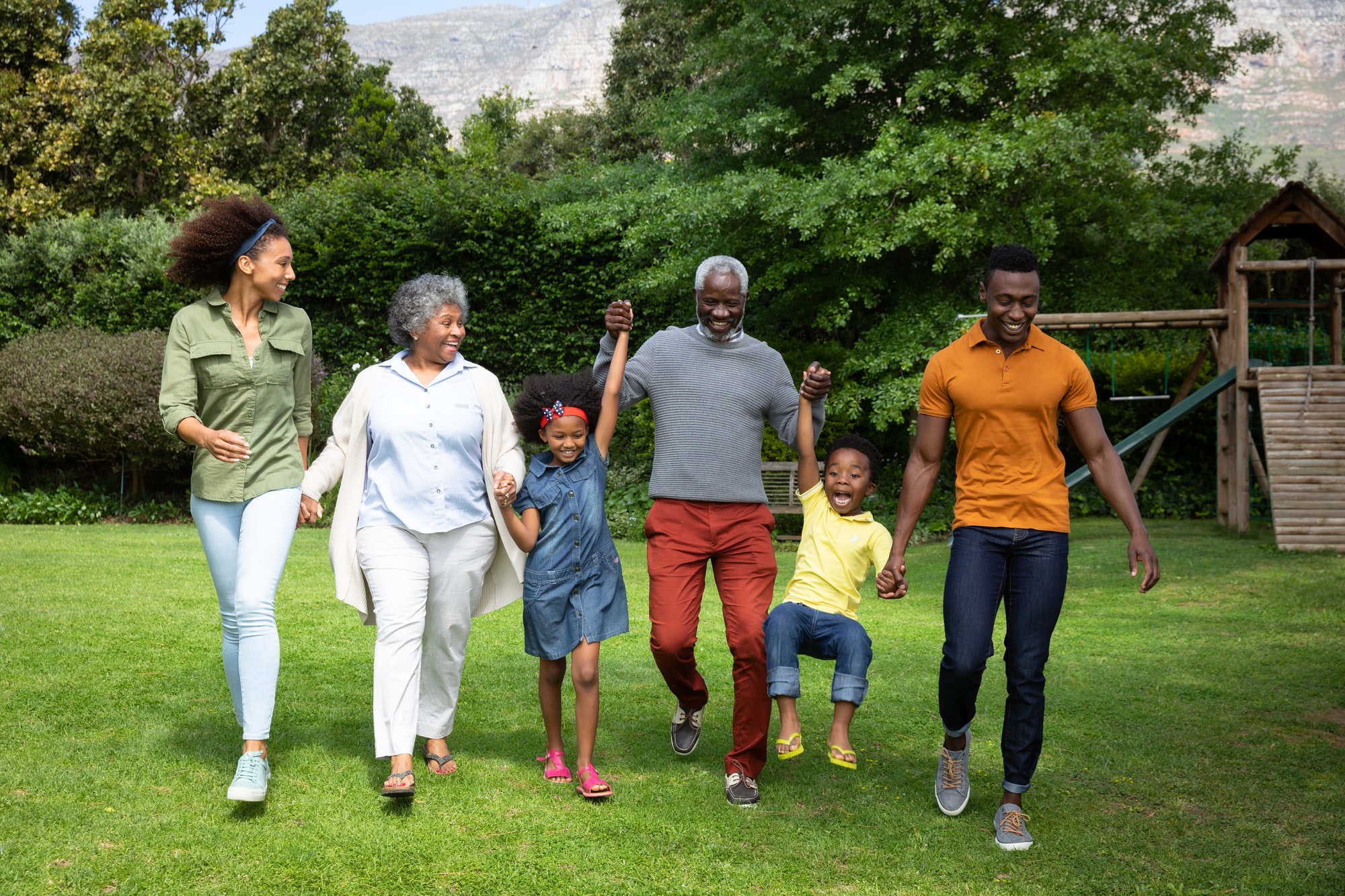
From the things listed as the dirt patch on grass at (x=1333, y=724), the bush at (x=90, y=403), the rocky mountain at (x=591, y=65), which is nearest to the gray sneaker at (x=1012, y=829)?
the dirt patch on grass at (x=1333, y=724)

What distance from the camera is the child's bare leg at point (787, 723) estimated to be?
487cm

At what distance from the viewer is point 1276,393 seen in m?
13.0

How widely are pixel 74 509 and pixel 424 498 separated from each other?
43.7 feet

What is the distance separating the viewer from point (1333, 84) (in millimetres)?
133375

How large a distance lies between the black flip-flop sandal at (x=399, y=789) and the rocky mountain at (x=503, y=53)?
5754 inches

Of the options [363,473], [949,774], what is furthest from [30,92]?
[949,774]

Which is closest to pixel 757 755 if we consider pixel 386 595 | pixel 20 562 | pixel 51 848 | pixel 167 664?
pixel 386 595

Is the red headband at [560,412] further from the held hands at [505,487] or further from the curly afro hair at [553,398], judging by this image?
the held hands at [505,487]

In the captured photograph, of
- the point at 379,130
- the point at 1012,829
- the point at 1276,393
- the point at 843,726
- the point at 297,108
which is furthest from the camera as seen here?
the point at 379,130

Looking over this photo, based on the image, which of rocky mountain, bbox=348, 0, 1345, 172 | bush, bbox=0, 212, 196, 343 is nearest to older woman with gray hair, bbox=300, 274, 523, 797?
bush, bbox=0, 212, 196, 343

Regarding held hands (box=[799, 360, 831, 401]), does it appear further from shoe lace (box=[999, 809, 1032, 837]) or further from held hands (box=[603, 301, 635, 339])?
shoe lace (box=[999, 809, 1032, 837])

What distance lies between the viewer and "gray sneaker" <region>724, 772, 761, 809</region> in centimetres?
439

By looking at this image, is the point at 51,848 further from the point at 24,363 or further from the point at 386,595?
the point at 24,363

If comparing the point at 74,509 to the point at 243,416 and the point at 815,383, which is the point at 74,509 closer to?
the point at 243,416
